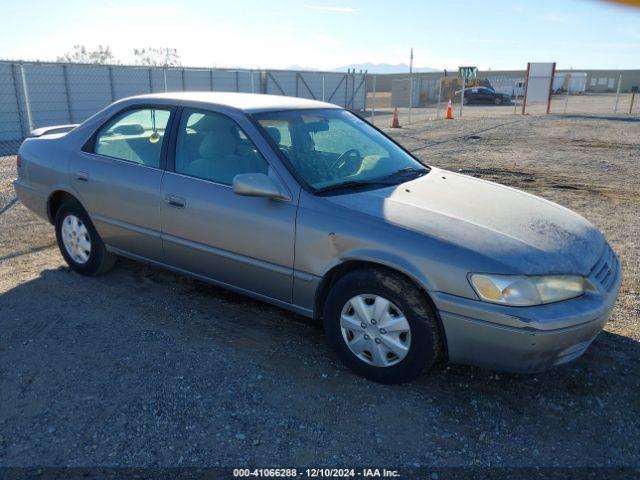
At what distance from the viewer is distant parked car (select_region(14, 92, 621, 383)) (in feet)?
9.39

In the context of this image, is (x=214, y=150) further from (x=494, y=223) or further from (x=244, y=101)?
(x=494, y=223)

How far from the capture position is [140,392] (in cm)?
315

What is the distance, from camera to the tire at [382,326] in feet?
9.86

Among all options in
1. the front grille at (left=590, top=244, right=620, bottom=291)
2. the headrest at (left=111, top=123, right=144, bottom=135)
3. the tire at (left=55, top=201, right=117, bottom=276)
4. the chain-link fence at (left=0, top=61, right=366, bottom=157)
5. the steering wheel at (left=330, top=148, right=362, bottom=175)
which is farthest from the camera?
the chain-link fence at (left=0, top=61, right=366, bottom=157)

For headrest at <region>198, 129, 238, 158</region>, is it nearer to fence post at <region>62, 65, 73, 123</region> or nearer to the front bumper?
the front bumper

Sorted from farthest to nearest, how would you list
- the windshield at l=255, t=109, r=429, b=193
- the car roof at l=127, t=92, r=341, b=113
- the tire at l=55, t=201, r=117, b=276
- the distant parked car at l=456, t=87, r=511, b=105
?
the distant parked car at l=456, t=87, r=511, b=105 → the tire at l=55, t=201, r=117, b=276 → the car roof at l=127, t=92, r=341, b=113 → the windshield at l=255, t=109, r=429, b=193

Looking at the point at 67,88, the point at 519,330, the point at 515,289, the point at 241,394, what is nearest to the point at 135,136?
the point at 241,394

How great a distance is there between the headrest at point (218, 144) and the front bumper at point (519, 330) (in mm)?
1835

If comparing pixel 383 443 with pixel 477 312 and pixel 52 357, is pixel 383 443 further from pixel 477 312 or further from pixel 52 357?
pixel 52 357

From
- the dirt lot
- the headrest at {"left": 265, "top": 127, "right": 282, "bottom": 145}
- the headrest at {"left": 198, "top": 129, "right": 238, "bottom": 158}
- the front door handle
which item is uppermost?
the headrest at {"left": 265, "top": 127, "right": 282, "bottom": 145}

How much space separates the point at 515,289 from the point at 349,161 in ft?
5.33

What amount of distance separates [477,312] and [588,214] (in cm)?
511

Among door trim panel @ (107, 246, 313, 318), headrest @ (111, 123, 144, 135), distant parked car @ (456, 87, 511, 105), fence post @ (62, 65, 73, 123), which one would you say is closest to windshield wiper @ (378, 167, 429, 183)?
door trim panel @ (107, 246, 313, 318)

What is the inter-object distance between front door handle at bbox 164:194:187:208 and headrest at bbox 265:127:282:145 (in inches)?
30.5
